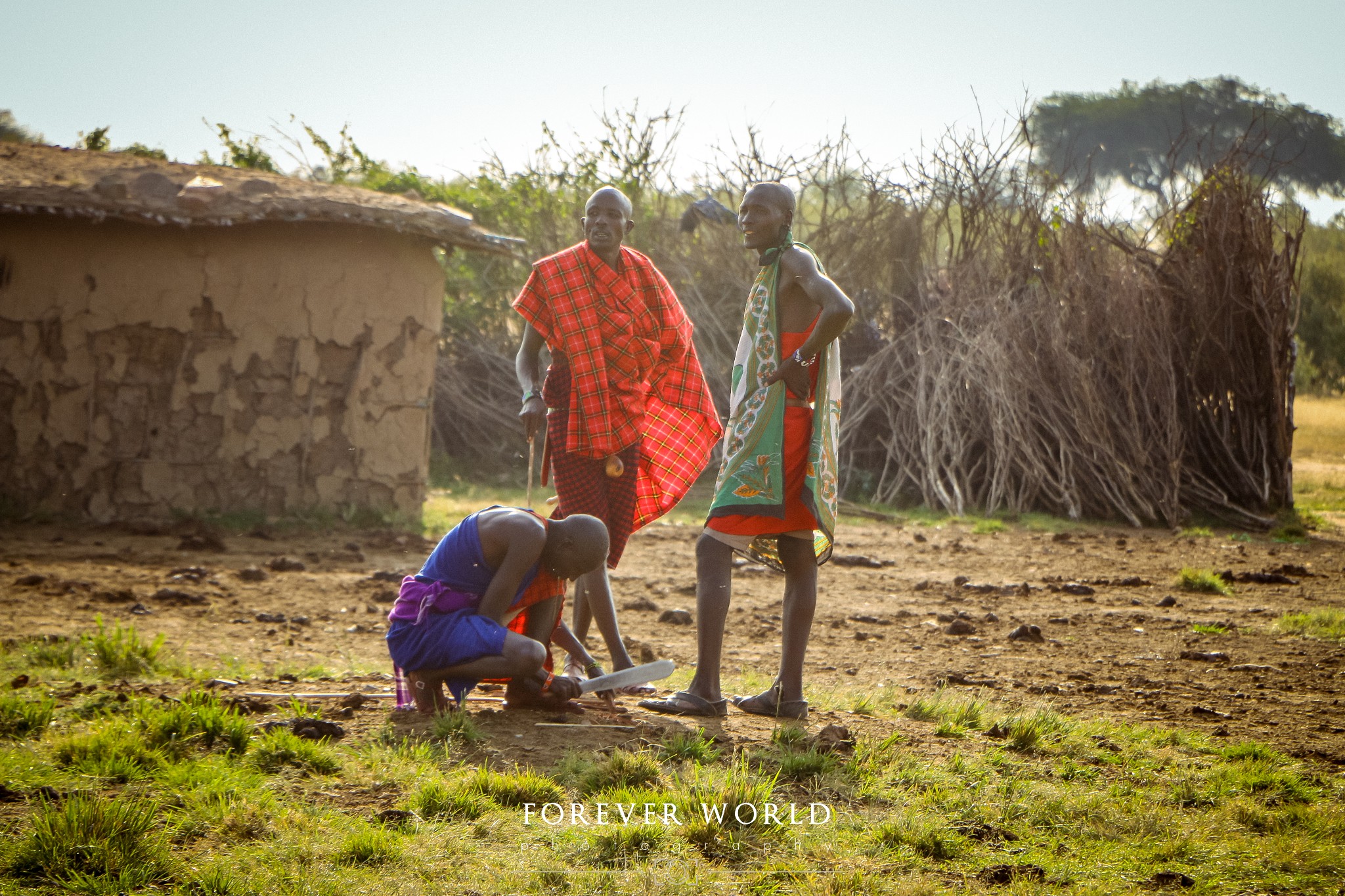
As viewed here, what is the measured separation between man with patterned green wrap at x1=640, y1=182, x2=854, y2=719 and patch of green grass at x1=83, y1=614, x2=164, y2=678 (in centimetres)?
179

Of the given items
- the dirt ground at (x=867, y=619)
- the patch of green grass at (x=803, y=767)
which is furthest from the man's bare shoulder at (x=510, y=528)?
the patch of green grass at (x=803, y=767)

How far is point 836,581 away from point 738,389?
3.22 meters

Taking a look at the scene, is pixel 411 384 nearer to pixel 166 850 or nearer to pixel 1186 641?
pixel 1186 641

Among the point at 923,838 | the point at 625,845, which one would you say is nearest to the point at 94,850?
the point at 625,845

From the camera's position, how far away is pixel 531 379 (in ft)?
12.9

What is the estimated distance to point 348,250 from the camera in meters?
8.40

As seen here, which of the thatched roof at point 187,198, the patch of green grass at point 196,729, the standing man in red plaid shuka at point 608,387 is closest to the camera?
the patch of green grass at point 196,729

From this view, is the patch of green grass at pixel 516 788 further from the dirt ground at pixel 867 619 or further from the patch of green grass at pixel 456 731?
the patch of green grass at pixel 456 731

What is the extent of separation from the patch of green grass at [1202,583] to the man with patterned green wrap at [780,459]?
3.65 m

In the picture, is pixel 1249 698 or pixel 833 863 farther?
pixel 1249 698

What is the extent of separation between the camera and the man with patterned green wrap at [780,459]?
335 centimetres

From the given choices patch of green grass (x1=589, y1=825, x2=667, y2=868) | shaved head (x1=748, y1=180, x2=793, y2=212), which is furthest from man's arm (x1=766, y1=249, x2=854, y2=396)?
patch of green grass (x1=589, y1=825, x2=667, y2=868)

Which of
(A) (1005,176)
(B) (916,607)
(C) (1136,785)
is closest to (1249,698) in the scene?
(C) (1136,785)

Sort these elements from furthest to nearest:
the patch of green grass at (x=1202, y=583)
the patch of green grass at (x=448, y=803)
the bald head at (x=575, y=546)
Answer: the patch of green grass at (x=1202, y=583) → the bald head at (x=575, y=546) → the patch of green grass at (x=448, y=803)
